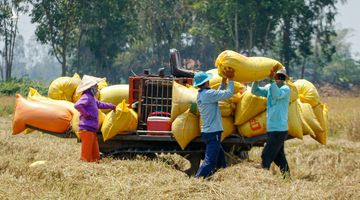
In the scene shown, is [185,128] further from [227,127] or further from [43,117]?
[43,117]

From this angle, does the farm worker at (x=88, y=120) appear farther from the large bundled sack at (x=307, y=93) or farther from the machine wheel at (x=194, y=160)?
the large bundled sack at (x=307, y=93)

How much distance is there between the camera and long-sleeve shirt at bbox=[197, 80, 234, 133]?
8406mm

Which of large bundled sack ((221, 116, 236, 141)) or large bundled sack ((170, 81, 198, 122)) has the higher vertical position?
large bundled sack ((170, 81, 198, 122))

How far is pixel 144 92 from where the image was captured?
9.80m

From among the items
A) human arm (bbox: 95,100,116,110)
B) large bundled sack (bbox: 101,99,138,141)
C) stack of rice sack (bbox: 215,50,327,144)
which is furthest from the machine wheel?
human arm (bbox: 95,100,116,110)

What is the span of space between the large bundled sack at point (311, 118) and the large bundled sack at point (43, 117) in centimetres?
345

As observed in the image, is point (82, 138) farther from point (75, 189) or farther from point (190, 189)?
point (190, 189)

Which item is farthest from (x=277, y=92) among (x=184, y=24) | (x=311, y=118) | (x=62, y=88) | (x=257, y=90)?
(x=184, y=24)

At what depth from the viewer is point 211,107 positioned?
853 centimetres

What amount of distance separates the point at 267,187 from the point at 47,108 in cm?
422

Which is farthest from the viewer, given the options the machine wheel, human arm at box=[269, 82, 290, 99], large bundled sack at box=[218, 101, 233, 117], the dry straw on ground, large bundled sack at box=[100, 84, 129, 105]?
large bundled sack at box=[100, 84, 129, 105]

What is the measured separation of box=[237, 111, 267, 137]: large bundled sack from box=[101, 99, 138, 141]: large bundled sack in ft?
5.27

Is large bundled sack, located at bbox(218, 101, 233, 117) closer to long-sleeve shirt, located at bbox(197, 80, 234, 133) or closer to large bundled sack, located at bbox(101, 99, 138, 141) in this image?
long-sleeve shirt, located at bbox(197, 80, 234, 133)

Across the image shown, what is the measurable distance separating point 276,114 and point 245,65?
0.76 m
